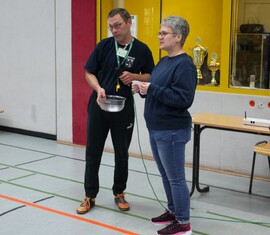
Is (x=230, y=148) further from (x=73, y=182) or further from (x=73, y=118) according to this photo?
(x=73, y=118)

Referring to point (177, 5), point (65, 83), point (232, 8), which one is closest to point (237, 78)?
point (232, 8)

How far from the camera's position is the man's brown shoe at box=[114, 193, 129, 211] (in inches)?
155

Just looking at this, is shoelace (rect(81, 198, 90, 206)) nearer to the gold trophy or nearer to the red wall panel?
the gold trophy

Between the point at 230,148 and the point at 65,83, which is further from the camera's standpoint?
the point at 65,83

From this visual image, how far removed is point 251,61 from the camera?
518 centimetres

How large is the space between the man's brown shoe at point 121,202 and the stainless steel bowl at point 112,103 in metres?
0.81

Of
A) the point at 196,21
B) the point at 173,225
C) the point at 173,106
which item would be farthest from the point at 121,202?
the point at 196,21

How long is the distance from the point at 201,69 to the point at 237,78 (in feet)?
1.74

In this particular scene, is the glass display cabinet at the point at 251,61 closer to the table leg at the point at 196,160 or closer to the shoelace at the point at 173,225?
the table leg at the point at 196,160

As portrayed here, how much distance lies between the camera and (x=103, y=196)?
14.1 feet

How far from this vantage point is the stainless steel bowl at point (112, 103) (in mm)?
3582

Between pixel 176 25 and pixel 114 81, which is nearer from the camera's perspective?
pixel 176 25

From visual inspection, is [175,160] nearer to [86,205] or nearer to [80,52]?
[86,205]

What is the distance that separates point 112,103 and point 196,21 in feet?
8.22
